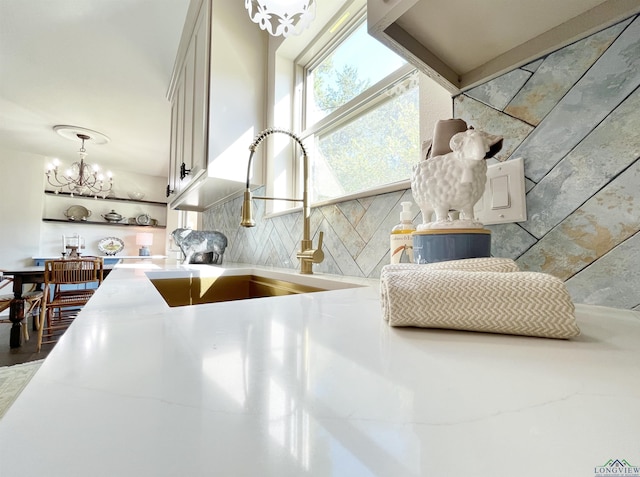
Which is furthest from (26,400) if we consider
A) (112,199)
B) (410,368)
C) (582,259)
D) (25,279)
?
(112,199)

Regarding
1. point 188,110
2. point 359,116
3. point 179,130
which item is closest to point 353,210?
Result: point 359,116

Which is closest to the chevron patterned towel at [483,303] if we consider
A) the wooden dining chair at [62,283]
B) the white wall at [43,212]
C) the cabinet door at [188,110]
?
the cabinet door at [188,110]

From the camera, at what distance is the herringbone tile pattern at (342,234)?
847 mm

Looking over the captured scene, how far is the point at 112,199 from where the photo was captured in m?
5.05

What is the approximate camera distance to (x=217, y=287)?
1.14 meters

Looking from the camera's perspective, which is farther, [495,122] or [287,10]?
[287,10]

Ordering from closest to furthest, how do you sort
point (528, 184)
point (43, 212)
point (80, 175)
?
point (528, 184)
point (80, 175)
point (43, 212)

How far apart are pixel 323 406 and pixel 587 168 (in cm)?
59

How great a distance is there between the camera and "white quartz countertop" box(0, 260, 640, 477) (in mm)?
114

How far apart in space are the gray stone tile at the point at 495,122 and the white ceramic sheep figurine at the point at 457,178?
0.15 meters

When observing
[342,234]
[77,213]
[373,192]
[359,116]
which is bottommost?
[342,234]

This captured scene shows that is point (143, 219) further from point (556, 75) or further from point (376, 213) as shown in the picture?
point (556, 75)

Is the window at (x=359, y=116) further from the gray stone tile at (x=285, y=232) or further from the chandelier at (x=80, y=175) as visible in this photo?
the chandelier at (x=80, y=175)

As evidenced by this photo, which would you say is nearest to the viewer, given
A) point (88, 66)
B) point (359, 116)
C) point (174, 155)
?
point (359, 116)
